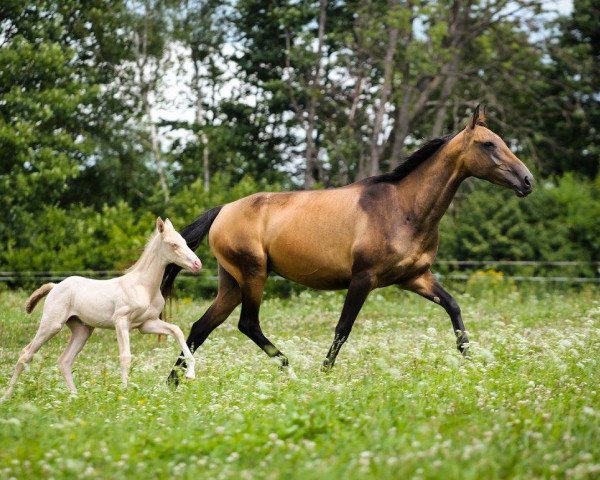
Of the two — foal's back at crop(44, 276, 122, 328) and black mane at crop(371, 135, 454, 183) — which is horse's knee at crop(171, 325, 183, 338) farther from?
black mane at crop(371, 135, 454, 183)

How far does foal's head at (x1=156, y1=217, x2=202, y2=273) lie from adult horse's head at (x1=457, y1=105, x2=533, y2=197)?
2982 millimetres

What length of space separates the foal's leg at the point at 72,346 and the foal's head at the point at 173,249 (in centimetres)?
115

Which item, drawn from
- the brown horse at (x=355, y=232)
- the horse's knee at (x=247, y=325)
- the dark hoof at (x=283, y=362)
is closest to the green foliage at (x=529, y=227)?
the brown horse at (x=355, y=232)

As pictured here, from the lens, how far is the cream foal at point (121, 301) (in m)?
9.23

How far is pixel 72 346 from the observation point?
31.5ft

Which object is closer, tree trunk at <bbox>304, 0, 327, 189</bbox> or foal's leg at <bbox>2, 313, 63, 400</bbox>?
foal's leg at <bbox>2, 313, 63, 400</bbox>

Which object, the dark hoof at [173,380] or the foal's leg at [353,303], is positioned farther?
the foal's leg at [353,303]

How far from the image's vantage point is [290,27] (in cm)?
3094

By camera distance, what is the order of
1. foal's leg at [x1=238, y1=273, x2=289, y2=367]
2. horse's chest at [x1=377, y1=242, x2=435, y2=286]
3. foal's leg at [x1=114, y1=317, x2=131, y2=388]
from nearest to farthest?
foal's leg at [x1=114, y1=317, x2=131, y2=388] < horse's chest at [x1=377, y1=242, x2=435, y2=286] < foal's leg at [x1=238, y1=273, x2=289, y2=367]

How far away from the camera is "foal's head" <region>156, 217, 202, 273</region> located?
943 centimetres

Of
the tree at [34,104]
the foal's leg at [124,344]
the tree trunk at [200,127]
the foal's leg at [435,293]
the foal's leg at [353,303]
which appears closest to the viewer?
the foal's leg at [124,344]

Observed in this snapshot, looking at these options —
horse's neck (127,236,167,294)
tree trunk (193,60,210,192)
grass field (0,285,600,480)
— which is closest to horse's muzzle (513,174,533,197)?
grass field (0,285,600,480)

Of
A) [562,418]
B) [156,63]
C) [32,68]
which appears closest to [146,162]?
[156,63]

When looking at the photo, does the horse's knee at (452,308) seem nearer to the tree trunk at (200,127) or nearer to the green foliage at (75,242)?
the green foliage at (75,242)
